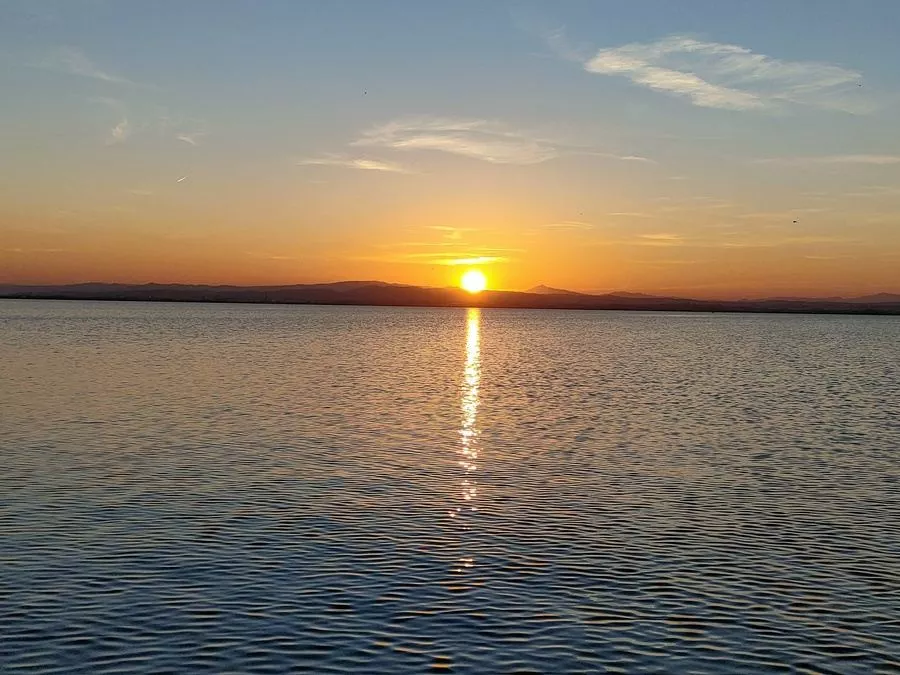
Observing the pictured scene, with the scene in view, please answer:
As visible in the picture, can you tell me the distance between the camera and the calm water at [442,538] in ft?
53.7

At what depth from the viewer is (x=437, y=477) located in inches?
1267

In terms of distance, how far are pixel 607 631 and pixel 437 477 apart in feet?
50.3

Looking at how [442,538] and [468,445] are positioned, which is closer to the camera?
[442,538]

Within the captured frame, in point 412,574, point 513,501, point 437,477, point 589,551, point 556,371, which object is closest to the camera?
point 412,574

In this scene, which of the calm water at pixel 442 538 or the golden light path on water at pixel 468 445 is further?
the golden light path on water at pixel 468 445

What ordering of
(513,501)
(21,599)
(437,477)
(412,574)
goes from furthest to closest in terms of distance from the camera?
(437,477) < (513,501) < (412,574) < (21,599)

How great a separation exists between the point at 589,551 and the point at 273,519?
8850 mm

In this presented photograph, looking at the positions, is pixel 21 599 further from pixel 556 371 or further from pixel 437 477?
pixel 556 371

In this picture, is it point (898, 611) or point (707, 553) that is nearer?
point (898, 611)

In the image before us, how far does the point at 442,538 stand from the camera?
23.8 m

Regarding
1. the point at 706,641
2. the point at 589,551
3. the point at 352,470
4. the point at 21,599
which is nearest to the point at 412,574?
the point at 589,551

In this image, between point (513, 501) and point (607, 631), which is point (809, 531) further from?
point (607, 631)

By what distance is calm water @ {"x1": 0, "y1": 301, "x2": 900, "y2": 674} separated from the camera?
16375 mm

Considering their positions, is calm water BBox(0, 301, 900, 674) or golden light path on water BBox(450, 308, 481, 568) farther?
golden light path on water BBox(450, 308, 481, 568)
